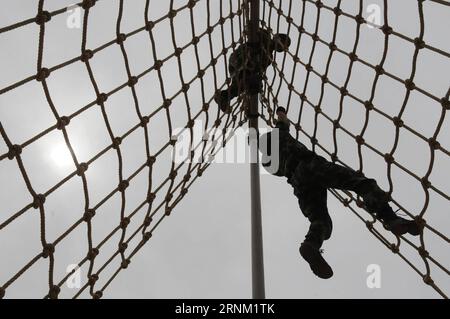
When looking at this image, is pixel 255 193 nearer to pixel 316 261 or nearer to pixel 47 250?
pixel 316 261

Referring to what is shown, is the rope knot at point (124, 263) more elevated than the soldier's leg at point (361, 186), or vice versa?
the soldier's leg at point (361, 186)

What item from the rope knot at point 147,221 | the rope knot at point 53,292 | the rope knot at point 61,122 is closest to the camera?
the rope knot at point 53,292

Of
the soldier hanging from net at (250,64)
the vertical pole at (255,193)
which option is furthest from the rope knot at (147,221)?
the soldier hanging from net at (250,64)

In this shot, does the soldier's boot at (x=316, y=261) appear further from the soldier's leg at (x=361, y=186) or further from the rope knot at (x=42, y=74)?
the rope knot at (x=42, y=74)

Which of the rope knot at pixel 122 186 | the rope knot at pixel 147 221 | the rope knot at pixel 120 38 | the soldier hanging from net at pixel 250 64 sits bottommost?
the rope knot at pixel 147 221

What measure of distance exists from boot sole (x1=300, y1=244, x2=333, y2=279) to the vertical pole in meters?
0.44

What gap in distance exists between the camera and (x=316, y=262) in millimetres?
3236

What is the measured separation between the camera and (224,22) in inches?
222

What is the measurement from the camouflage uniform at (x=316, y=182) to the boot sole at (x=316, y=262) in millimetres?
139

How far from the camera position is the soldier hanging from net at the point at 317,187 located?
3244 millimetres
